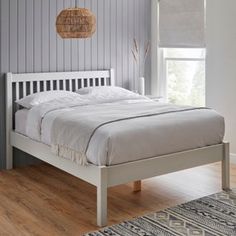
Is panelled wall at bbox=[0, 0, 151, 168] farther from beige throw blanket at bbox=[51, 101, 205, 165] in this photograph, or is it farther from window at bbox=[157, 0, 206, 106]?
beige throw blanket at bbox=[51, 101, 205, 165]

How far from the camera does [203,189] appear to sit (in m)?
4.04

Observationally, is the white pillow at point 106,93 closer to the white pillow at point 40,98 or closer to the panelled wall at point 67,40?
the white pillow at point 40,98

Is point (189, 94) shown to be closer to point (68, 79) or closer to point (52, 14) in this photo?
point (68, 79)

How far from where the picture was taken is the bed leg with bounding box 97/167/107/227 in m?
3.18

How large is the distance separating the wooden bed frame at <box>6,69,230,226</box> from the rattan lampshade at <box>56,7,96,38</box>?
2.80 ft

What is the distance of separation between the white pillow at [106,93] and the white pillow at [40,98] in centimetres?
23

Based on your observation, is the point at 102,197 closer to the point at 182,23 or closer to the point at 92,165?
the point at 92,165

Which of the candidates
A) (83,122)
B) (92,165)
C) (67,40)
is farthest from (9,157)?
(92,165)

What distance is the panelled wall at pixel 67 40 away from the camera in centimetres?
470

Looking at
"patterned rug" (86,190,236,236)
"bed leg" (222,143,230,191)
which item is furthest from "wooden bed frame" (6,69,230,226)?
"patterned rug" (86,190,236,236)

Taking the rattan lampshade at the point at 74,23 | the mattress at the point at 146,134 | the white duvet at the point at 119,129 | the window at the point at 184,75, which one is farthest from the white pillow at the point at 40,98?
the window at the point at 184,75

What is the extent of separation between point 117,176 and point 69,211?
552mm

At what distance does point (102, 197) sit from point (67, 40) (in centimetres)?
246

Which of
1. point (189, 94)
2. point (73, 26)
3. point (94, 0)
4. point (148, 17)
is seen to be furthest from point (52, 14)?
point (189, 94)
